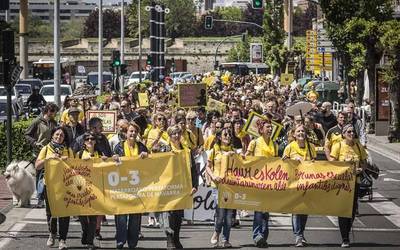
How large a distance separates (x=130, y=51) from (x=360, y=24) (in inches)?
3705

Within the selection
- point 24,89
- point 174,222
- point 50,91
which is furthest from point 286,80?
point 174,222

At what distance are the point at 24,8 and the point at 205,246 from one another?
70764 mm

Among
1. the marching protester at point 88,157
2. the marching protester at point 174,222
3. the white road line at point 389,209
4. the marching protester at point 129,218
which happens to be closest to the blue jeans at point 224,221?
the marching protester at point 174,222

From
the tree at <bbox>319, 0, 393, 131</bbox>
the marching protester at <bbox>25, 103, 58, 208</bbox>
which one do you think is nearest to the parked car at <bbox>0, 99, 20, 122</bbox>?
the tree at <bbox>319, 0, 393, 131</bbox>

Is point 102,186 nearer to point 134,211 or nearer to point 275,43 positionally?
point 134,211

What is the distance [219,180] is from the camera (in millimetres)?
15492

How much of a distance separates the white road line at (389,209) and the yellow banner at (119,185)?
4.33 metres

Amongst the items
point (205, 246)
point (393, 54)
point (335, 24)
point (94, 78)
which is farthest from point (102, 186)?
point (94, 78)

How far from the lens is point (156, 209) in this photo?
1516 centimetres

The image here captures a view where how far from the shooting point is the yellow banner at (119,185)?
592 inches

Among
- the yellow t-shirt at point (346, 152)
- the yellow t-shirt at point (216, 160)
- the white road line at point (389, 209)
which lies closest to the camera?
the yellow t-shirt at point (216, 160)

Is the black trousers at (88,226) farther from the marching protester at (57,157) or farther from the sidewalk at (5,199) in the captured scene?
the sidewalk at (5,199)

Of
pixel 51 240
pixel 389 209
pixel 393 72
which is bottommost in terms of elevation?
pixel 389 209

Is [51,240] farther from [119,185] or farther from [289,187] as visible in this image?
[289,187]
